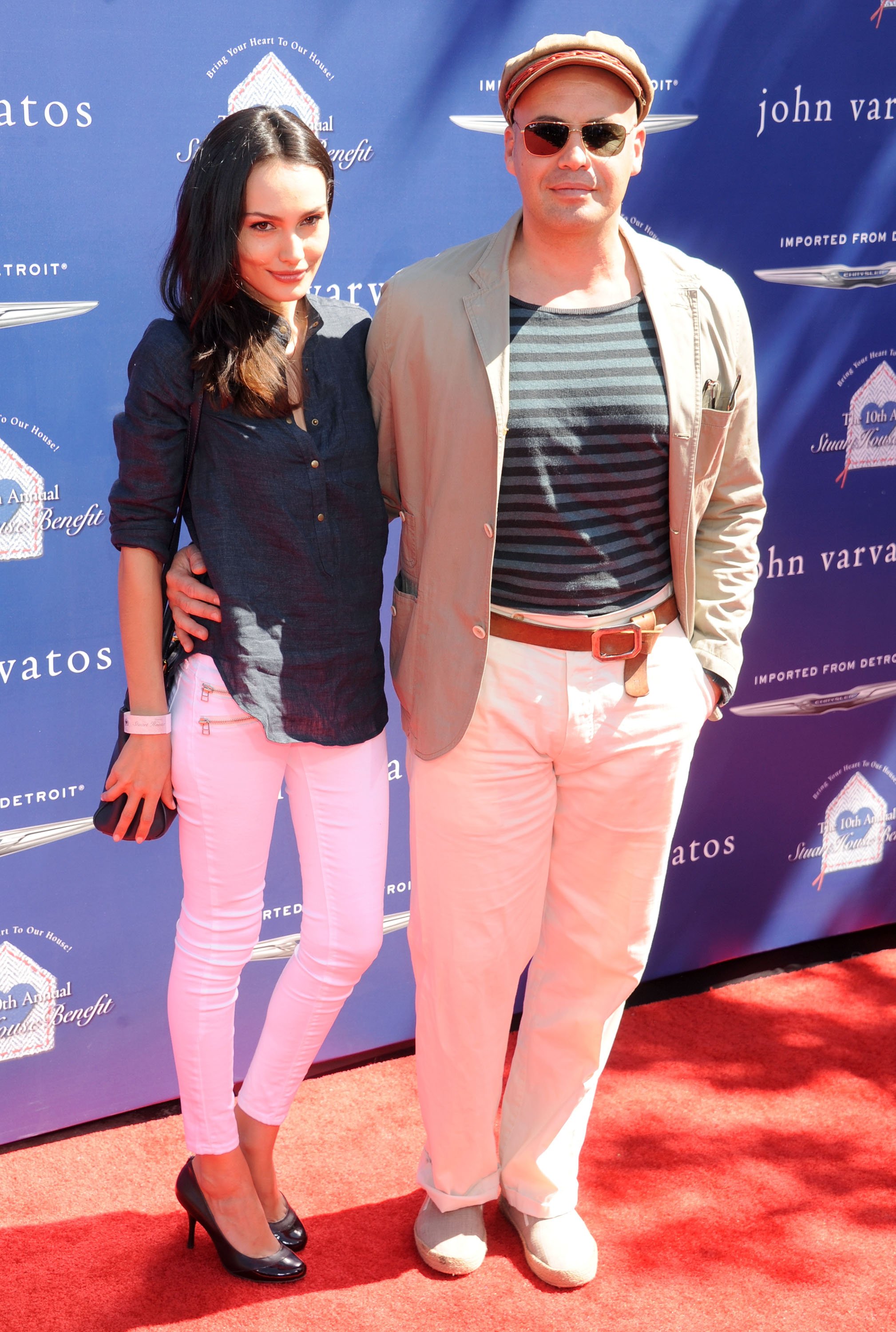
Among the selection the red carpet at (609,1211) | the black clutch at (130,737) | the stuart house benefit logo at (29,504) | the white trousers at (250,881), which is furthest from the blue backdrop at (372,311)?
the white trousers at (250,881)

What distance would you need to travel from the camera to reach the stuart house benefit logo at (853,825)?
3531 mm

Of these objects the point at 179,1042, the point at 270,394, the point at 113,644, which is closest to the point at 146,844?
the point at 113,644

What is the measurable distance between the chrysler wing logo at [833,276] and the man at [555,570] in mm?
→ 925

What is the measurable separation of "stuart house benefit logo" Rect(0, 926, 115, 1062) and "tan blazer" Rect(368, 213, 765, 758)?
1027mm

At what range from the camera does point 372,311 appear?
105 inches

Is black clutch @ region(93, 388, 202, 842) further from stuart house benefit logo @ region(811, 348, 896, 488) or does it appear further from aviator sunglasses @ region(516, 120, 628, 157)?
stuart house benefit logo @ region(811, 348, 896, 488)

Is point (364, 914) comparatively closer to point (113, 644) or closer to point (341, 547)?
point (341, 547)

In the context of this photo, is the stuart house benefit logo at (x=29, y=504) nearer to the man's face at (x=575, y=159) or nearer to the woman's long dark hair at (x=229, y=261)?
the woman's long dark hair at (x=229, y=261)

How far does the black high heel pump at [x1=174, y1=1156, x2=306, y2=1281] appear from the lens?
7.63 feet

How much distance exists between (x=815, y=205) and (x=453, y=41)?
96 centimetres

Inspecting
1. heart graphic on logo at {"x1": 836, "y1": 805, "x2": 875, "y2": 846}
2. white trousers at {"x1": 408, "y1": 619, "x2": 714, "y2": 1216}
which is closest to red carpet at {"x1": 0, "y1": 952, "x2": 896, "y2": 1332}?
white trousers at {"x1": 408, "y1": 619, "x2": 714, "y2": 1216}

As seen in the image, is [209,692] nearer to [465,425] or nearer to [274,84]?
[465,425]

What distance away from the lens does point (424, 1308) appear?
2318 mm

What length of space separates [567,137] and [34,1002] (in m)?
1.98
